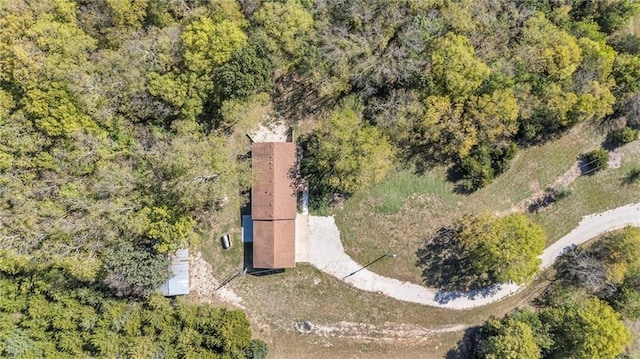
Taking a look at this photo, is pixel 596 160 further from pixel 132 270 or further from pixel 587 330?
pixel 132 270

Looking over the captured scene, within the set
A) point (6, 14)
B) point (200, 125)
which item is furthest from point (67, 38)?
point (200, 125)

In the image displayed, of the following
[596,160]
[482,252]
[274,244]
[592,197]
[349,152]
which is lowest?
[482,252]

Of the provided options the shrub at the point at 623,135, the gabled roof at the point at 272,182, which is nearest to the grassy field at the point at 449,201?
the shrub at the point at 623,135

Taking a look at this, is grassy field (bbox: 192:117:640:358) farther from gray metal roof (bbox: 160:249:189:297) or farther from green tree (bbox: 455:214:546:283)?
green tree (bbox: 455:214:546:283)

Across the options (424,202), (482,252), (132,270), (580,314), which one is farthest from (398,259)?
(132,270)

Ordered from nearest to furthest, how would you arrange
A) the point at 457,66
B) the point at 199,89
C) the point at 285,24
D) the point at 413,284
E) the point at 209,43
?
the point at 457,66 → the point at 209,43 → the point at 285,24 → the point at 199,89 → the point at 413,284

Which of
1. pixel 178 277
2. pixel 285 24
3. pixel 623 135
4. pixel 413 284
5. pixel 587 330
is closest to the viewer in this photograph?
pixel 587 330
